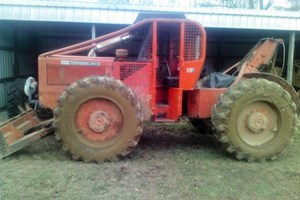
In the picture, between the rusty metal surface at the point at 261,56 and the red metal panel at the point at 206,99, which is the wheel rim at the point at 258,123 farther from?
the rusty metal surface at the point at 261,56

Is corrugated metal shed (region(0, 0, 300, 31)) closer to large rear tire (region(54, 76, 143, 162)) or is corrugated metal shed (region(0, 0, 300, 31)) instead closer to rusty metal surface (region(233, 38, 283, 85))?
rusty metal surface (region(233, 38, 283, 85))

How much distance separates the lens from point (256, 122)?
610 centimetres

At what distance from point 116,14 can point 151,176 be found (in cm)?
643

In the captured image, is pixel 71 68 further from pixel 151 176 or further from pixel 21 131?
pixel 151 176

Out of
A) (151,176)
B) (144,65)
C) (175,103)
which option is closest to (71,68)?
(144,65)

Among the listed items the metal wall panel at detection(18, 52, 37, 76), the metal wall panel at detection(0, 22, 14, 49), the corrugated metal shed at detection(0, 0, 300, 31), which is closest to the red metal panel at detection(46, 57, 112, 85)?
the corrugated metal shed at detection(0, 0, 300, 31)

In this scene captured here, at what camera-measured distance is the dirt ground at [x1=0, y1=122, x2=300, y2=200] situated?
15.0ft

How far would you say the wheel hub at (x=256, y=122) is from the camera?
6090mm

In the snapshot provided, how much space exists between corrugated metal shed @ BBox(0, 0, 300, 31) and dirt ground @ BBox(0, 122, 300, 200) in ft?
15.4

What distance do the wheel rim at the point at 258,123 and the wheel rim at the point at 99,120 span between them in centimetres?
200

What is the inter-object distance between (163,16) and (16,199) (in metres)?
3.92

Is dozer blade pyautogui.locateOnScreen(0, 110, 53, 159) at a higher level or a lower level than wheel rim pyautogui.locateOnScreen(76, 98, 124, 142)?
lower

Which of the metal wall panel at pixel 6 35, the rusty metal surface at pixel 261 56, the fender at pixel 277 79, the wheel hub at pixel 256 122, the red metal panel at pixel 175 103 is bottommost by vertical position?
the wheel hub at pixel 256 122

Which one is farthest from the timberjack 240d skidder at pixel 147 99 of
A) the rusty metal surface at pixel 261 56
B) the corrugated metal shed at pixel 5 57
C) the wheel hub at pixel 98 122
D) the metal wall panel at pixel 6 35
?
the metal wall panel at pixel 6 35
